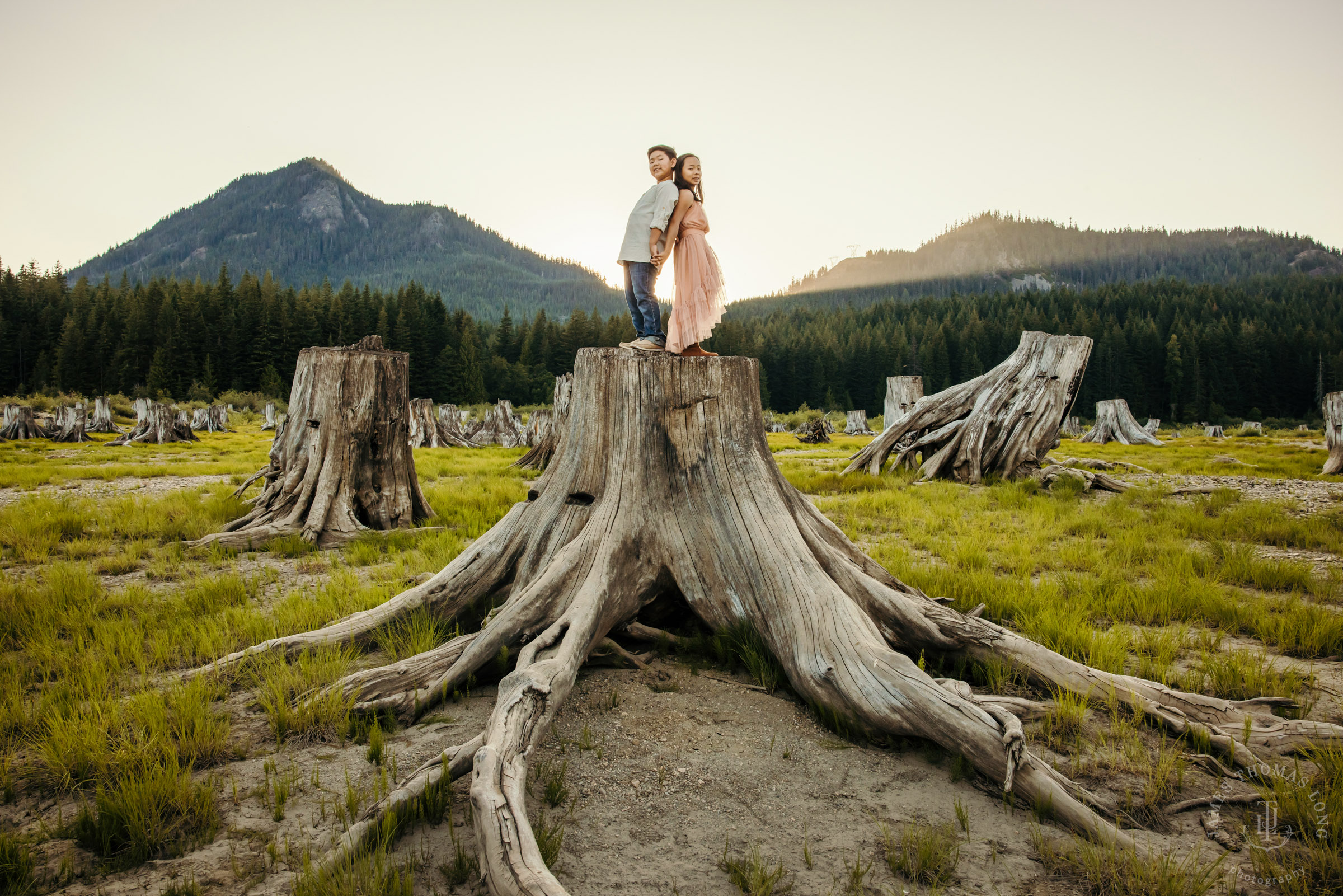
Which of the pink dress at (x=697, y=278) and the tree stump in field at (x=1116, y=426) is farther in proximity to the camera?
the tree stump in field at (x=1116, y=426)

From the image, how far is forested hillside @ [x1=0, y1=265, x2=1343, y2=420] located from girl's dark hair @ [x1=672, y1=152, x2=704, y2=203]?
45352mm

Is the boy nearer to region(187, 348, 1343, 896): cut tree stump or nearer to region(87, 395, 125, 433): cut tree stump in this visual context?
region(187, 348, 1343, 896): cut tree stump

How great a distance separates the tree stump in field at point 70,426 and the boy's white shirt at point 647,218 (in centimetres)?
2310

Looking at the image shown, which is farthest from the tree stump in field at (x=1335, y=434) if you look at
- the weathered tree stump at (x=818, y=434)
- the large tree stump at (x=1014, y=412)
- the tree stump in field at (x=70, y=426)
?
the tree stump in field at (x=70, y=426)

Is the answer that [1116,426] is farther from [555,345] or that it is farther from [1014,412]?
[555,345]

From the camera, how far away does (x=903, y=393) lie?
1422cm

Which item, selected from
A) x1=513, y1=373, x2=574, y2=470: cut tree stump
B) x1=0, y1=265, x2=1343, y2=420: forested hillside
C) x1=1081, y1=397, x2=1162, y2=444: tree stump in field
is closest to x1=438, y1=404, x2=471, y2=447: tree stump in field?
x1=513, y1=373, x2=574, y2=470: cut tree stump

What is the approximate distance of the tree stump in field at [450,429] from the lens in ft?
67.3

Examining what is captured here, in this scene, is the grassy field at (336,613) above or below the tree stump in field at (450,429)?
below

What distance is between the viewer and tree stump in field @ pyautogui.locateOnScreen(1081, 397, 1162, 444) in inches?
843

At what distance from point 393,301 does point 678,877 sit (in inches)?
→ 3272

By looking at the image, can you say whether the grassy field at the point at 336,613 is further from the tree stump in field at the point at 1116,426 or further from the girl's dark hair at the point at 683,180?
the tree stump in field at the point at 1116,426

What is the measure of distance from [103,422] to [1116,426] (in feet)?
124

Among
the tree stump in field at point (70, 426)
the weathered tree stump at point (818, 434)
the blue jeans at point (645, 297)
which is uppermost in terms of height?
the blue jeans at point (645, 297)
